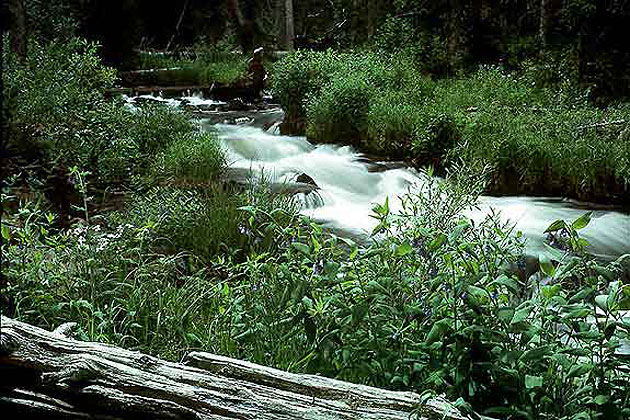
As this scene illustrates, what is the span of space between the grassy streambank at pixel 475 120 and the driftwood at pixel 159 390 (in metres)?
3.53

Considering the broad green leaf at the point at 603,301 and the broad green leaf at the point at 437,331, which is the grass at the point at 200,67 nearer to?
the broad green leaf at the point at 437,331

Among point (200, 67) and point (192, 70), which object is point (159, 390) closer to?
point (192, 70)

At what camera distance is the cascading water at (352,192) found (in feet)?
21.7

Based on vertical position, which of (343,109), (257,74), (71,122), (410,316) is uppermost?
(257,74)

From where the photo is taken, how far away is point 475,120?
8.28m

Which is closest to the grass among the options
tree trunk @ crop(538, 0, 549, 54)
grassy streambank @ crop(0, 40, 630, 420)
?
tree trunk @ crop(538, 0, 549, 54)

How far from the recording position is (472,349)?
226 centimetres

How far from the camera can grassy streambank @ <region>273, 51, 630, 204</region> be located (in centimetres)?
750

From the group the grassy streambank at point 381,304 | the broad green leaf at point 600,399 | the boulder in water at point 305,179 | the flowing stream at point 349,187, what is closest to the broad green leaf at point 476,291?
the grassy streambank at point 381,304

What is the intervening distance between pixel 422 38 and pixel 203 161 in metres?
7.38

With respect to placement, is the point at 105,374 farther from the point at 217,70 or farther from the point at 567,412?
the point at 217,70

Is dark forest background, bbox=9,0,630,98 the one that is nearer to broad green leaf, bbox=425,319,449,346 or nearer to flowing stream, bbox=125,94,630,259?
flowing stream, bbox=125,94,630,259

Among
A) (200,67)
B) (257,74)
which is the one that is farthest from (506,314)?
(200,67)

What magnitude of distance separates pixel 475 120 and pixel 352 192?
164 centimetres
